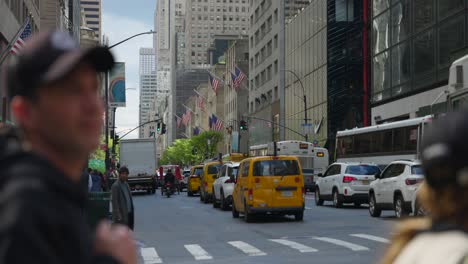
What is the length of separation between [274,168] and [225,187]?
25.6 ft

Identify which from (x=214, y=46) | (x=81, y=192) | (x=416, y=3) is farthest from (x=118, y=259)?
(x=214, y=46)

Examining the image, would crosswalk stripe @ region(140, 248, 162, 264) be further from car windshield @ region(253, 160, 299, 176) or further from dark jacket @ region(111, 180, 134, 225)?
car windshield @ region(253, 160, 299, 176)

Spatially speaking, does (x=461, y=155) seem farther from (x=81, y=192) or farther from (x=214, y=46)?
(x=214, y=46)

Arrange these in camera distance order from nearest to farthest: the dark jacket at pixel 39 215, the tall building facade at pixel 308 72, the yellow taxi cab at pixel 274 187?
1. the dark jacket at pixel 39 215
2. the yellow taxi cab at pixel 274 187
3. the tall building facade at pixel 308 72

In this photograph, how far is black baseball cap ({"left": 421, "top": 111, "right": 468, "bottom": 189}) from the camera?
217cm

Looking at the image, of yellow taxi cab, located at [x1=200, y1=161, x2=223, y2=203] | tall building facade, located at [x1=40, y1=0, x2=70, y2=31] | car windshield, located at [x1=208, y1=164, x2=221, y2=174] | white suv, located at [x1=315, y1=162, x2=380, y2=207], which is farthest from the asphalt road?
tall building facade, located at [x1=40, y1=0, x2=70, y2=31]

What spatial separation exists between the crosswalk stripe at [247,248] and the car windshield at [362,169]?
12.6 m

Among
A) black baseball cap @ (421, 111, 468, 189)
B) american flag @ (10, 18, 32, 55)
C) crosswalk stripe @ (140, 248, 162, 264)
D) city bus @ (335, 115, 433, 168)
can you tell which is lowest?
crosswalk stripe @ (140, 248, 162, 264)

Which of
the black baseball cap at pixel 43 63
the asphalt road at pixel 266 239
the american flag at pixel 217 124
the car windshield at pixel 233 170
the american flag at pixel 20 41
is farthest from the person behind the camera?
the american flag at pixel 217 124

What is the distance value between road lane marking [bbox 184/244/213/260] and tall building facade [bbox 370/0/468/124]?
2361cm

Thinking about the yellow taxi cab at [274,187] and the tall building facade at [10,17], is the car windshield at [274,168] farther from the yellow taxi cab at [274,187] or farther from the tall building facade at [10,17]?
the tall building facade at [10,17]

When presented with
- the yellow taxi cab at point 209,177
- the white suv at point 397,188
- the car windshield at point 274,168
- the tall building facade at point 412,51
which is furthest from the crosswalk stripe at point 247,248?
the tall building facade at point 412,51

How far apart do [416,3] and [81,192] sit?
161 feet

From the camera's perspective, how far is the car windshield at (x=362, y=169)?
28.8m
